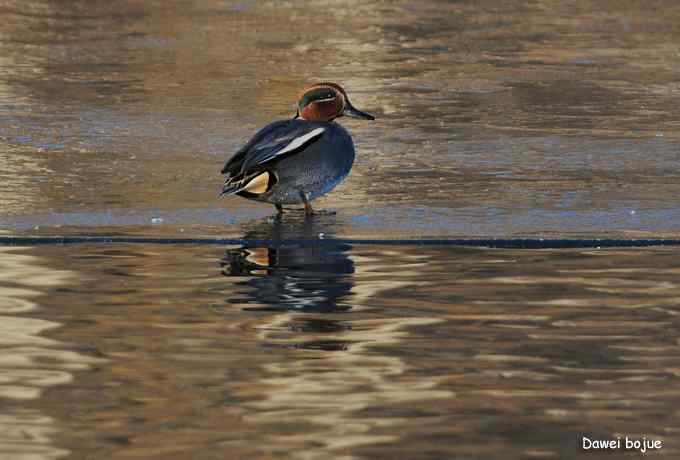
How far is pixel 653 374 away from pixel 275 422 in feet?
4.47

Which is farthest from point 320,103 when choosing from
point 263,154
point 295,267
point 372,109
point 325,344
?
point 372,109

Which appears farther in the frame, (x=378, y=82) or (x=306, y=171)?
(x=378, y=82)

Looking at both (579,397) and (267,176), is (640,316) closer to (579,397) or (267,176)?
(579,397)

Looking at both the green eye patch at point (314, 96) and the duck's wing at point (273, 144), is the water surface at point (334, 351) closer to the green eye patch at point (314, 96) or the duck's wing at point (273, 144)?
the duck's wing at point (273, 144)

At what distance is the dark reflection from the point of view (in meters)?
7.24

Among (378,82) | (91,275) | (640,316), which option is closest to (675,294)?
(640,316)

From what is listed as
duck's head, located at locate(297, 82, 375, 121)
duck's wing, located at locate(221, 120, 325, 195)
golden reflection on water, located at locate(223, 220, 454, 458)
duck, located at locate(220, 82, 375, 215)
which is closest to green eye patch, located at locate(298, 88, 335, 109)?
duck's head, located at locate(297, 82, 375, 121)

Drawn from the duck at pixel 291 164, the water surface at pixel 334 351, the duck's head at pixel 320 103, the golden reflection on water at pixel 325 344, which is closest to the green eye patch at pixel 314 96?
the duck's head at pixel 320 103

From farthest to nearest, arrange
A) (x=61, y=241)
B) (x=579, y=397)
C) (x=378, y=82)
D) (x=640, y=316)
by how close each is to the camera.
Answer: (x=378, y=82), (x=61, y=241), (x=640, y=316), (x=579, y=397)

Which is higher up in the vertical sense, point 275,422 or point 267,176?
point 267,176

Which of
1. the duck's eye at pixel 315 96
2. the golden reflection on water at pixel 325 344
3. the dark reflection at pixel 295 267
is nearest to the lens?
the golden reflection on water at pixel 325 344

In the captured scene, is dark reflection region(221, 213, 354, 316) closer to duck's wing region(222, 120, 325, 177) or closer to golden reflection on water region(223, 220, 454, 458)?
golden reflection on water region(223, 220, 454, 458)

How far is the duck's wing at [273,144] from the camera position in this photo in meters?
9.12

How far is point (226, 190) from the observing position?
9.04 metres
